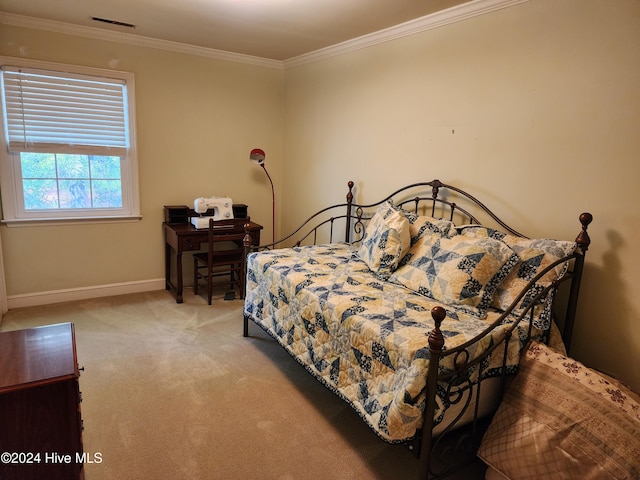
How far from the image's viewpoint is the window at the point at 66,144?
3193 millimetres

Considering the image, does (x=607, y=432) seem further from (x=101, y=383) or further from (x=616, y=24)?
(x=101, y=383)

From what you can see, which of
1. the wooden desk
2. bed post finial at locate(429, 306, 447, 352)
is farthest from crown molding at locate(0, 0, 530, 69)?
bed post finial at locate(429, 306, 447, 352)

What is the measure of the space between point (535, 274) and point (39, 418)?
6.94 ft

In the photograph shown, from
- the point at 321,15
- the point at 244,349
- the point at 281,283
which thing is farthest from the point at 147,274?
the point at 321,15

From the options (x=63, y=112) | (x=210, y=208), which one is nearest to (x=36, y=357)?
(x=210, y=208)

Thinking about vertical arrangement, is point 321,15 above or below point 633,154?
above

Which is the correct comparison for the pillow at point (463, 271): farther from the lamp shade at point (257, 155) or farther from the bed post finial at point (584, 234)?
the lamp shade at point (257, 155)

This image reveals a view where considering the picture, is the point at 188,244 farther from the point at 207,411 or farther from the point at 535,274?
the point at 535,274

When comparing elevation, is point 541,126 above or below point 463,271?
above

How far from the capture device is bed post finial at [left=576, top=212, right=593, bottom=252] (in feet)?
6.39

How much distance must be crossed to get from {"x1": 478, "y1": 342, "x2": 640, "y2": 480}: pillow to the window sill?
11.0 feet

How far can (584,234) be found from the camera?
1964mm

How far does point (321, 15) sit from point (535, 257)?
6.77 feet

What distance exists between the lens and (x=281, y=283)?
8.20 ft
